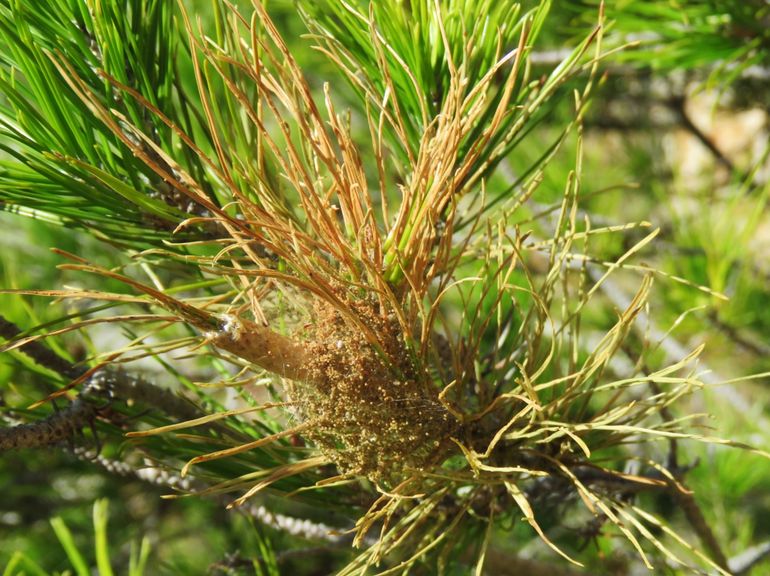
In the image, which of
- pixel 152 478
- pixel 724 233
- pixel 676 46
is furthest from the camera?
pixel 724 233

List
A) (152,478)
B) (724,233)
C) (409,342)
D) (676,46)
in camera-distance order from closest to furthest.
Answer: (409,342)
(152,478)
(676,46)
(724,233)

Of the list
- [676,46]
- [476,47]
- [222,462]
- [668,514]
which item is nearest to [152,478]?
[222,462]

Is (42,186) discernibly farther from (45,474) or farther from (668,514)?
(668,514)

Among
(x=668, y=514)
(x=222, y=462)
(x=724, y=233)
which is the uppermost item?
(x=222, y=462)

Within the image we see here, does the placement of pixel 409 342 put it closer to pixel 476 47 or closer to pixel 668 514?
pixel 476 47

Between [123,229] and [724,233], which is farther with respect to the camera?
[724,233]

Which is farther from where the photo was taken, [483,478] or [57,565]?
[57,565]

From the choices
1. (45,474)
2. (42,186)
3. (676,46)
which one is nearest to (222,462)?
(42,186)

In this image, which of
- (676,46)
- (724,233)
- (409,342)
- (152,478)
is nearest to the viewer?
(409,342)

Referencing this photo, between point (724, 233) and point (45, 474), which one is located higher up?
point (724, 233)
